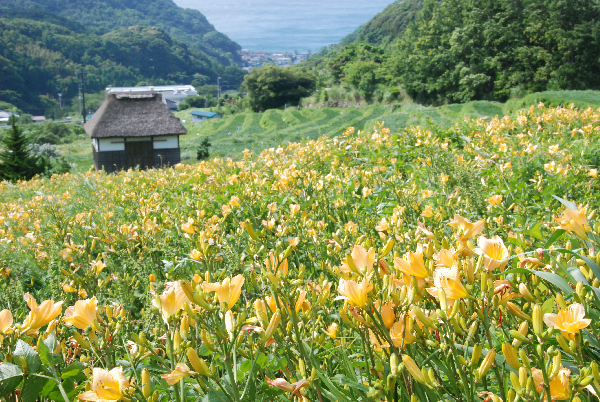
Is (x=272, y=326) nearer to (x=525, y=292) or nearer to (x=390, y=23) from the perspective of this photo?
(x=525, y=292)

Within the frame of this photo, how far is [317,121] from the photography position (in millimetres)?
31000

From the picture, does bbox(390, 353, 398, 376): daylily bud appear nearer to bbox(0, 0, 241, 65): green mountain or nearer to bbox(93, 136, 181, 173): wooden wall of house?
bbox(93, 136, 181, 173): wooden wall of house

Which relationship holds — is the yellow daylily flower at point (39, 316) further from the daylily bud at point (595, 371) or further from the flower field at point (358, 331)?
the daylily bud at point (595, 371)

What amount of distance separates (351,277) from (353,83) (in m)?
46.2

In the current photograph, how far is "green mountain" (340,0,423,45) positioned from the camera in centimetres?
8318

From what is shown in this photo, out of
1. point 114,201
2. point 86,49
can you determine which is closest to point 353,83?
point 114,201

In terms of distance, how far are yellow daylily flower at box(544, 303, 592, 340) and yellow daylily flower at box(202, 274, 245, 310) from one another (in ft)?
2.08

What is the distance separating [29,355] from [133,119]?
26517 mm

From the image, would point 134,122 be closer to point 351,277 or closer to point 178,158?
point 178,158

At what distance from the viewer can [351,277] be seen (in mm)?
1074

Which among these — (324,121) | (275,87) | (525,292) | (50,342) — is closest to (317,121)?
(324,121)

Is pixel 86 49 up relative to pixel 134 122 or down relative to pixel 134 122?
up

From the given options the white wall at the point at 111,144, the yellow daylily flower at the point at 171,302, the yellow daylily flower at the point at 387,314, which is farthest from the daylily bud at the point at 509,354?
the white wall at the point at 111,144

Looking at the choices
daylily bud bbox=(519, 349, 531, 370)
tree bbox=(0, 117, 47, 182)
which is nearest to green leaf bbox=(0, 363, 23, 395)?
daylily bud bbox=(519, 349, 531, 370)
